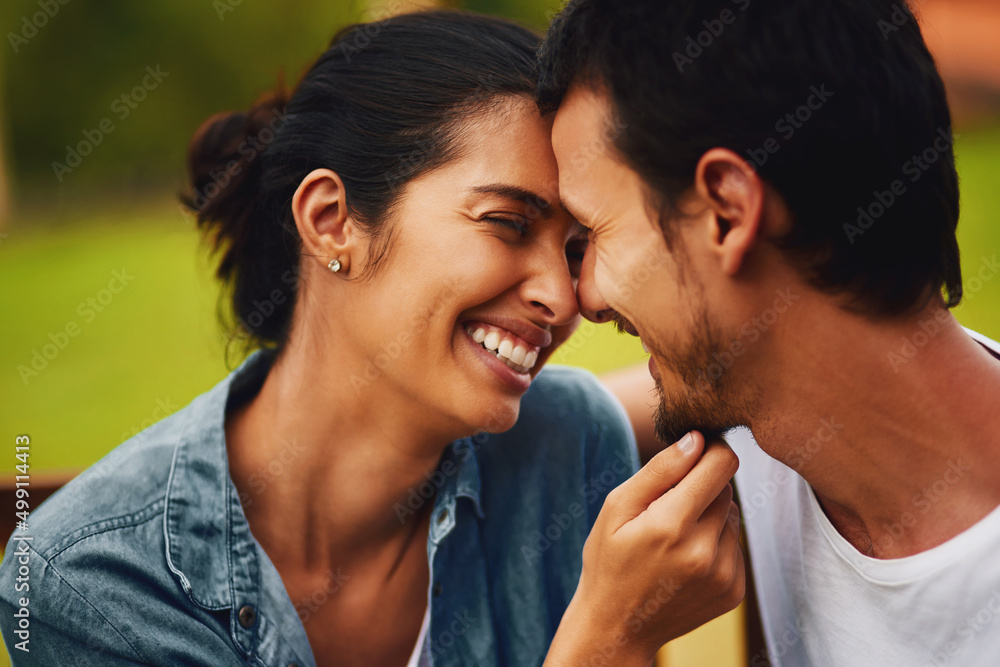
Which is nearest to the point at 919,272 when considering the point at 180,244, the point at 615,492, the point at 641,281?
the point at 641,281

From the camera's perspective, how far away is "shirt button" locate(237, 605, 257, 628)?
188 cm

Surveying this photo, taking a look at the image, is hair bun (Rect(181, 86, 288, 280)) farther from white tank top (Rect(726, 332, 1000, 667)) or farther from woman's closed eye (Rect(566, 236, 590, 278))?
white tank top (Rect(726, 332, 1000, 667))

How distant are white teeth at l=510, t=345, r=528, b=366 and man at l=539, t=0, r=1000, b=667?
0.31 m

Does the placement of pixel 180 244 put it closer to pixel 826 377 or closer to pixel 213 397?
pixel 213 397

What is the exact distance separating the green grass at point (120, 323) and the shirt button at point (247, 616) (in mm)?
4874

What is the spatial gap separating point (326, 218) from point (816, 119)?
46.1 inches

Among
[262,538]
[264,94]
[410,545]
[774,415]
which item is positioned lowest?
[410,545]

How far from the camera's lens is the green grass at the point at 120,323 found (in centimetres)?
734

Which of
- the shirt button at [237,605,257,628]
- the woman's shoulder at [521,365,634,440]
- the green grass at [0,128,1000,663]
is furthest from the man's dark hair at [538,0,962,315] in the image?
the green grass at [0,128,1000,663]

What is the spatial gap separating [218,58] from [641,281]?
44.5 ft

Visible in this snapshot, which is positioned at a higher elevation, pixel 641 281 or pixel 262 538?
pixel 641 281

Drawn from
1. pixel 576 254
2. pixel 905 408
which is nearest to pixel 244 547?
pixel 576 254

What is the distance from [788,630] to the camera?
6.59ft

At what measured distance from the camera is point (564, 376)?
2.45 metres
